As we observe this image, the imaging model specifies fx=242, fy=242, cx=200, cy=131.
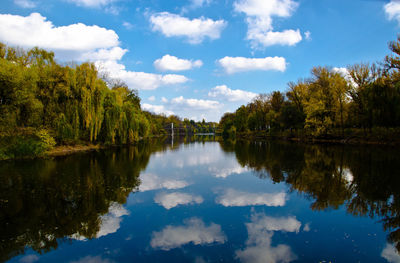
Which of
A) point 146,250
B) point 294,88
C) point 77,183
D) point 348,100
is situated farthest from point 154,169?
point 294,88

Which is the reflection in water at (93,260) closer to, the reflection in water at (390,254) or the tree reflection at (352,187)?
the reflection in water at (390,254)

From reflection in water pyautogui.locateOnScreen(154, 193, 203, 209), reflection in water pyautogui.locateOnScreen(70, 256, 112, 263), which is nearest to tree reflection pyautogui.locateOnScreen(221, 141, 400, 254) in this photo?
reflection in water pyautogui.locateOnScreen(154, 193, 203, 209)

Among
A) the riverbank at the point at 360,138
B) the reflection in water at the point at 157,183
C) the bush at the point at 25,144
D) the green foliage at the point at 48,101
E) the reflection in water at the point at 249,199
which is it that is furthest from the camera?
the riverbank at the point at 360,138

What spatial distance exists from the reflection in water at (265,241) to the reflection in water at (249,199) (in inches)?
58.3

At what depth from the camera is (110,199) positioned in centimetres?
1034

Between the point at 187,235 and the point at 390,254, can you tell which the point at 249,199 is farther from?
the point at 390,254

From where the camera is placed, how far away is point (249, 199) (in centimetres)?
1076

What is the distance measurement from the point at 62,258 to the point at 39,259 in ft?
1.82

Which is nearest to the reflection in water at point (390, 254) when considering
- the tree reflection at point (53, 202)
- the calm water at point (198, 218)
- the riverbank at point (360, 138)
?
the calm water at point (198, 218)

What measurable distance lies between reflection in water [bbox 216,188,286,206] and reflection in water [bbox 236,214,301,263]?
58.3 inches

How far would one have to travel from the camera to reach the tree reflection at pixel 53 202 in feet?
23.1

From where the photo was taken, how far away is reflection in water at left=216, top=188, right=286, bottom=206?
33.6 ft

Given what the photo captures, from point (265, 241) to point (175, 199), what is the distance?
4969 mm

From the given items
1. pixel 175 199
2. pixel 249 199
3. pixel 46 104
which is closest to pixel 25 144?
pixel 46 104
